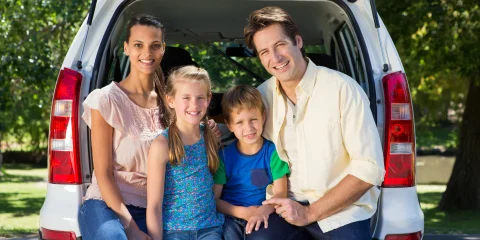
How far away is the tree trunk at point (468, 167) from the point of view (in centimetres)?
1253

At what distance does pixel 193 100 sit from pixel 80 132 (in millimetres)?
527

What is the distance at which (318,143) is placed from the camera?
11.3ft

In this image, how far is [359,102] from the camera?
3.40m

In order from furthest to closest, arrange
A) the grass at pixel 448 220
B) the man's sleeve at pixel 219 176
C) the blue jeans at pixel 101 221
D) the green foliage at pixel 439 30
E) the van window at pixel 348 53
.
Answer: the green foliage at pixel 439 30 → the grass at pixel 448 220 → the van window at pixel 348 53 → the man's sleeve at pixel 219 176 → the blue jeans at pixel 101 221

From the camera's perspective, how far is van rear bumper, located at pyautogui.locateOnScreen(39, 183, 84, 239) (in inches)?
137

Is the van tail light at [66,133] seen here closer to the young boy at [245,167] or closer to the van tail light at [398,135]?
the young boy at [245,167]

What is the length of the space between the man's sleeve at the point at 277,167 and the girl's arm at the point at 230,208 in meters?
0.17

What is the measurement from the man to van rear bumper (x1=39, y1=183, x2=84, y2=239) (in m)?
0.78

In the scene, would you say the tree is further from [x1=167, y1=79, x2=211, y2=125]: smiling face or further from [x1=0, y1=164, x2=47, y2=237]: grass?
[x1=167, y1=79, x2=211, y2=125]: smiling face

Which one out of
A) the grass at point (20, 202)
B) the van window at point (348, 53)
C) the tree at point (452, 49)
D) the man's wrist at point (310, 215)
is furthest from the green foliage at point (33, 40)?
the man's wrist at point (310, 215)

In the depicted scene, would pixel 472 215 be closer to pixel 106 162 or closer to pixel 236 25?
pixel 236 25

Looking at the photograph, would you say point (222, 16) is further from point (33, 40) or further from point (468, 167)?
point (468, 167)

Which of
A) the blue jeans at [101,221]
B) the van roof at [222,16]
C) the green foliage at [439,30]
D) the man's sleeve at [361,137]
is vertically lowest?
the blue jeans at [101,221]

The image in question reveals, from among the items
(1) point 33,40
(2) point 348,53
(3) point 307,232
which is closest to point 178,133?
(3) point 307,232
